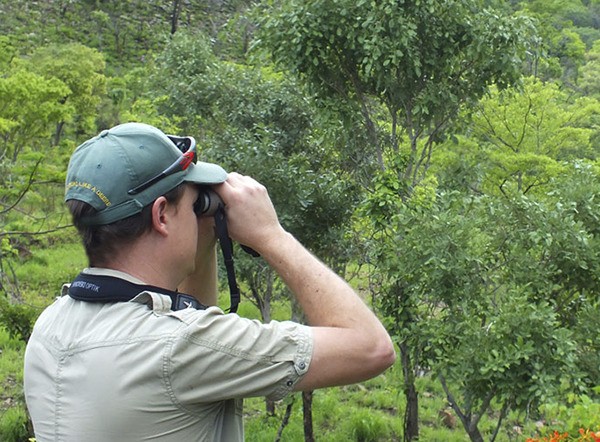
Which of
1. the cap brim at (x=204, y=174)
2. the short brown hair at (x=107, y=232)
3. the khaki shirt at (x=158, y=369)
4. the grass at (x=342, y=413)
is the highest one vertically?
the cap brim at (x=204, y=174)

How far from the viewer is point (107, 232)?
4.33 feet

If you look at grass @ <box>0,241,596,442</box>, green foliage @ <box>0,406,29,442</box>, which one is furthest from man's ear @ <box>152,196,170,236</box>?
green foliage @ <box>0,406,29,442</box>

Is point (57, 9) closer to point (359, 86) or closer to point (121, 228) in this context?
point (359, 86)

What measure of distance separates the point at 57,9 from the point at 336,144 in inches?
1507

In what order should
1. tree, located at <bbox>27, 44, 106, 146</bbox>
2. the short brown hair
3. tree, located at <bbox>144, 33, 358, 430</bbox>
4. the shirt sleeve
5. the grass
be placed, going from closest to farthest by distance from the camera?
the shirt sleeve → the short brown hair → tree, located at <bbox>144, 33, 358, 430</bbox> → the grass → tree, located at <bbox>27, 44, 106, 146</bbox>

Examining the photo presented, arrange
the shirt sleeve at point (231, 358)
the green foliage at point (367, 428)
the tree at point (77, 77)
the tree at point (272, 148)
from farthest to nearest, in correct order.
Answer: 1. the tree at point (77, 77)
2. the green foliage at point (367, 428)
3. the tree at point (272, 148)
4. the shirt sleeve at point (231, 358)

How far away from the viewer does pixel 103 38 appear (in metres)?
38.6

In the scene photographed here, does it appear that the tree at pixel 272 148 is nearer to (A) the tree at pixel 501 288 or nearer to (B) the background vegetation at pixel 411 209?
(B) the background vegetation at pixel 411 209

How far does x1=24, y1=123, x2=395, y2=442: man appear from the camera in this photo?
1.22m

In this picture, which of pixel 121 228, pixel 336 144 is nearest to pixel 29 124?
pixel 336 144

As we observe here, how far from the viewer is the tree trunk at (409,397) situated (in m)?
5.77

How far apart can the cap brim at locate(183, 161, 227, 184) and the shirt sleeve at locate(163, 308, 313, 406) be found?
28 cm

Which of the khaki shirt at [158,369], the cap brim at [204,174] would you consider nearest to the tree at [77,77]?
the cap brim at [204,174]

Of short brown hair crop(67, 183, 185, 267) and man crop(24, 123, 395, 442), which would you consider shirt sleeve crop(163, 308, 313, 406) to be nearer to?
man crop(24, 123, 395, 442)
